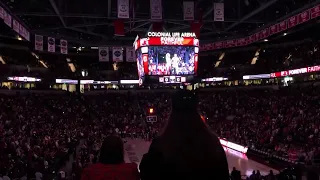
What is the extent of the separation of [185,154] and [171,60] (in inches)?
840

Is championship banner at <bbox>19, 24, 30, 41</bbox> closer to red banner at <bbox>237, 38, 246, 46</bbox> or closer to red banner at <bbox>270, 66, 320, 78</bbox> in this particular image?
red banner at <bbox>237, 38, 246, 46</bbox>

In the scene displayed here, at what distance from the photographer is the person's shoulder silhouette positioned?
2.09m

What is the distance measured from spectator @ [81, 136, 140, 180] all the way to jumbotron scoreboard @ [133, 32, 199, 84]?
20063 mm

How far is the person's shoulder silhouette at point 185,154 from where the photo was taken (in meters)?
2.09

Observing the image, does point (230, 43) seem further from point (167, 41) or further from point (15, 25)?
point (15, 25)

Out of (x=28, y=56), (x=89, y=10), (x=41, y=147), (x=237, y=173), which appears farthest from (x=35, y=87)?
(x=237, y=173)

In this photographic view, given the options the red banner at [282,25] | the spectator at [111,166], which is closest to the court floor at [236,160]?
the red banner at [282,25]

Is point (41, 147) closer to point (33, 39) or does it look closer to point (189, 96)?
point (33, 39)

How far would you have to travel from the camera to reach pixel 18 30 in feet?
71.5

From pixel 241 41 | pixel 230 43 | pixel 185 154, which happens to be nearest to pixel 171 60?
pixel 241 41

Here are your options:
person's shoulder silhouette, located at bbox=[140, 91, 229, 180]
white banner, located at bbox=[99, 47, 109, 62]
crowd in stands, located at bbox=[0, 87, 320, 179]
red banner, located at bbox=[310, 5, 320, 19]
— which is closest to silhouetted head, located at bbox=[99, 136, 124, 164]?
person's shoulder silhouette, located at bbox=[140, 91, 229, 180]

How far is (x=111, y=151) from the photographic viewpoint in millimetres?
2705

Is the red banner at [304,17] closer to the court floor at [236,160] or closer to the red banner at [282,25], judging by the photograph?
the red banner at [282,25]

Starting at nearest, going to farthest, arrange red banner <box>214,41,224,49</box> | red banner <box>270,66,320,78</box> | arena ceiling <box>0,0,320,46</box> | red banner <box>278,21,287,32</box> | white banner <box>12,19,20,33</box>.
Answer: white banner <box>12,19,20,33</box> → red banner <box>278,21,287,32</box> → arena ceiling <box>0,0,320,46</box> → red banner <box>270,66,320,78</box> → red banner <box>214,41,224,49</box>
